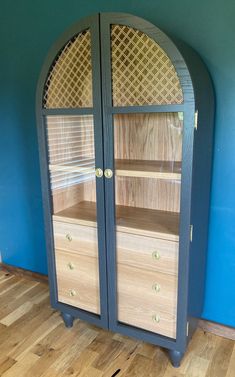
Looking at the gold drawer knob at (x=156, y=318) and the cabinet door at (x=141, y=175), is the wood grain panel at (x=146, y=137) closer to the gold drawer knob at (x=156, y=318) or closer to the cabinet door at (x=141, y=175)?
the cabinet door at (x=141, y=175)

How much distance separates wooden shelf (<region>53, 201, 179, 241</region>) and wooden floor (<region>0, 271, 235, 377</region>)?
27.7 inches

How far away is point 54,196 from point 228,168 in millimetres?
946

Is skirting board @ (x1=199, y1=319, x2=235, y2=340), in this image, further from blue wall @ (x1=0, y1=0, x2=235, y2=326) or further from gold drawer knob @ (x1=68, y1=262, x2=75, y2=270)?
gold drawer knob @ (x1=68, y1=262, x2=75, y2=270)

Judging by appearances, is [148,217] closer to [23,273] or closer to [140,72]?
[140,72]

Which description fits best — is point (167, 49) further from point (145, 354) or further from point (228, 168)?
point (145, 354)

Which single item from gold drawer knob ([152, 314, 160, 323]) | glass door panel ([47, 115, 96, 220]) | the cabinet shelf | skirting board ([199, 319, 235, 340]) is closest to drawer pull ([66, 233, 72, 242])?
glass door panel ([47, 115, 96, 220])

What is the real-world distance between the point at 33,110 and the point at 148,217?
1.12 m

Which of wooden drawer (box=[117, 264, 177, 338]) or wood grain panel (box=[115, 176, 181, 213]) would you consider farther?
wood grain panel (box=[115, 176, 181, 213])

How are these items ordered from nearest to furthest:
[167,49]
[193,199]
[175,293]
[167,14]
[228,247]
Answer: [167,49] < [193,199] < [175,293] < [167,14] < [228,247]

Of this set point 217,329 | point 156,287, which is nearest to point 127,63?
point 156,287

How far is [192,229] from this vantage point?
131cm

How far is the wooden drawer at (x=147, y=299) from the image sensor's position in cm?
140

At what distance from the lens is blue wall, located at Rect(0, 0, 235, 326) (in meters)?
1.44

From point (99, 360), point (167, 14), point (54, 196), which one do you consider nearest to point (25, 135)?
point (54, 196)
